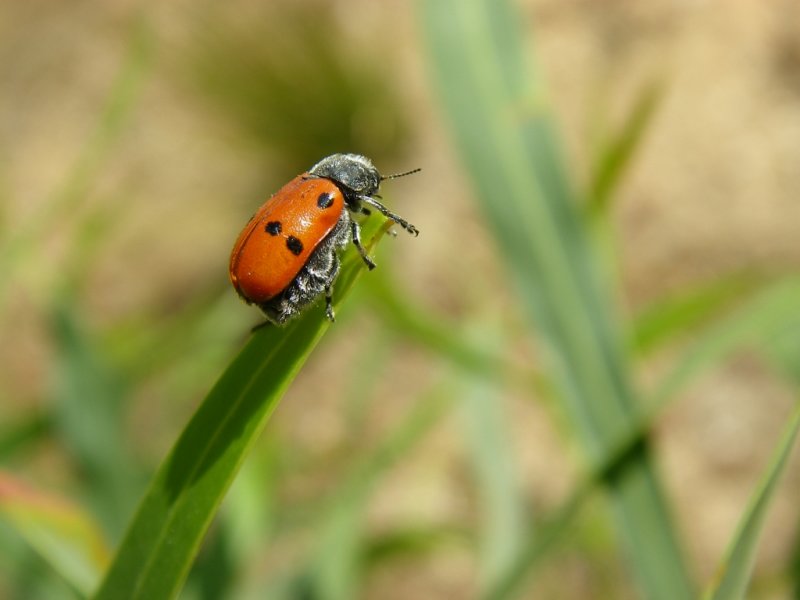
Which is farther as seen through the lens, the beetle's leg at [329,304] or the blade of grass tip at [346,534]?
the blade of grass tip at [346,534]

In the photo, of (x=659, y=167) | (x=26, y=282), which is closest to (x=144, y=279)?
(x=26, y=282)

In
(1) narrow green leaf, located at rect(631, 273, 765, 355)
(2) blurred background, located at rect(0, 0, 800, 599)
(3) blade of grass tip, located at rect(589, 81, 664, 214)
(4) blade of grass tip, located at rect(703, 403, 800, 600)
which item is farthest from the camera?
(2) blurred background, located at rect(0, 0, 800, 599)

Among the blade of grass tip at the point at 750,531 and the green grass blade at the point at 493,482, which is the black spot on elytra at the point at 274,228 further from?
the green grass blade at the point at 493,482

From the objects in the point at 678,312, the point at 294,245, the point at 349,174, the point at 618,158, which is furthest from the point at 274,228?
the point at 678,312

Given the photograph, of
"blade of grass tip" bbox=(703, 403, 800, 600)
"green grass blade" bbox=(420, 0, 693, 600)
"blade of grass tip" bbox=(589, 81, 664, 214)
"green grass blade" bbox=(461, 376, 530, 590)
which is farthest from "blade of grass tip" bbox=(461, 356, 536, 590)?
"blade of grass tip" bbox=(703, 403, 800, 600)

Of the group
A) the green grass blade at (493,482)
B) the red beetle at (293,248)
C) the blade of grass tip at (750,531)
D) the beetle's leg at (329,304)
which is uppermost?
the red beetle at (293,248)

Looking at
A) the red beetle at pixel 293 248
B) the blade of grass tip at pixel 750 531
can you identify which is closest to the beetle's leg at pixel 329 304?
the red beetle at pixel 293 248

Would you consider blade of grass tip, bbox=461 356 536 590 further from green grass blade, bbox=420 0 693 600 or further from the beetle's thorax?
the beetle's thorax
